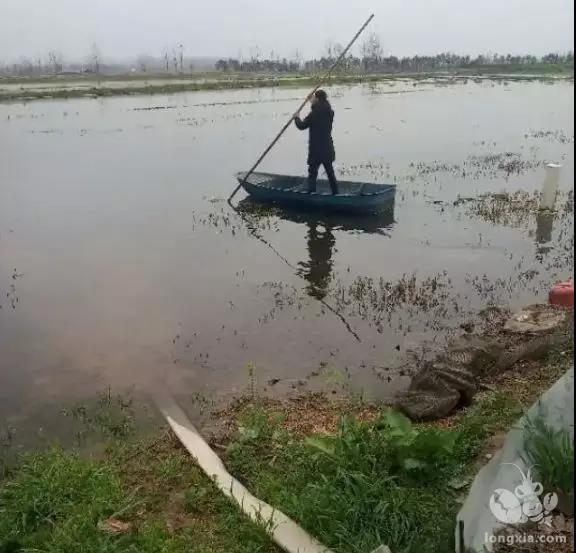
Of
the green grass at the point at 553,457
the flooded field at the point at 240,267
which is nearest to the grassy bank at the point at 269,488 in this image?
the green grass at the point at 553,457

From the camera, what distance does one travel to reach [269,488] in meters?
4.11

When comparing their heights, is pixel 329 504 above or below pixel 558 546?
below

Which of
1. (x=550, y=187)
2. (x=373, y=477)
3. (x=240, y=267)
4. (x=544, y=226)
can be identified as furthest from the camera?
(x=550, y=187)

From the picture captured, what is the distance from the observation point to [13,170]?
1780cm

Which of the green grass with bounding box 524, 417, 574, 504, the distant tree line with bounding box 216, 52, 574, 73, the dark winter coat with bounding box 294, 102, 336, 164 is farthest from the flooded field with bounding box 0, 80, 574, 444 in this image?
the distant tree line with bounding box 216, 52, 574, 73

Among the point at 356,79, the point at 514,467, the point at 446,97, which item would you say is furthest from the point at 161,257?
the point at 356,79

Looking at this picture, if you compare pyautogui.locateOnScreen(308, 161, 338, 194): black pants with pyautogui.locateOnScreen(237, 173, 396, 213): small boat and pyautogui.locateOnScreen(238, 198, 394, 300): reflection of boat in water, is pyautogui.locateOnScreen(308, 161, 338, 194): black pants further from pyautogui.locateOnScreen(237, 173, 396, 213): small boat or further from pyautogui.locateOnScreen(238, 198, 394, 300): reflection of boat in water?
pyautogui.locateOnScreen(238, 198, 394, 300): reflection of boat in water

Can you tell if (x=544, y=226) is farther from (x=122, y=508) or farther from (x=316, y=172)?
(x=122, y=508)

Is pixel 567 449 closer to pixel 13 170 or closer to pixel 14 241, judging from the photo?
pixel 14 241

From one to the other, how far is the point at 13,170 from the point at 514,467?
17699 millimetres

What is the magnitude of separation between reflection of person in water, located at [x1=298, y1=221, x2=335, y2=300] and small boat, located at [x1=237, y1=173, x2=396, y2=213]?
50cm

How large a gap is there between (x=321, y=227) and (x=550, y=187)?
14.5ft

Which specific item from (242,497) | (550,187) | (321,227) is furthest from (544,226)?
(242,497)

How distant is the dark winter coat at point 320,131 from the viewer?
1167 cm
